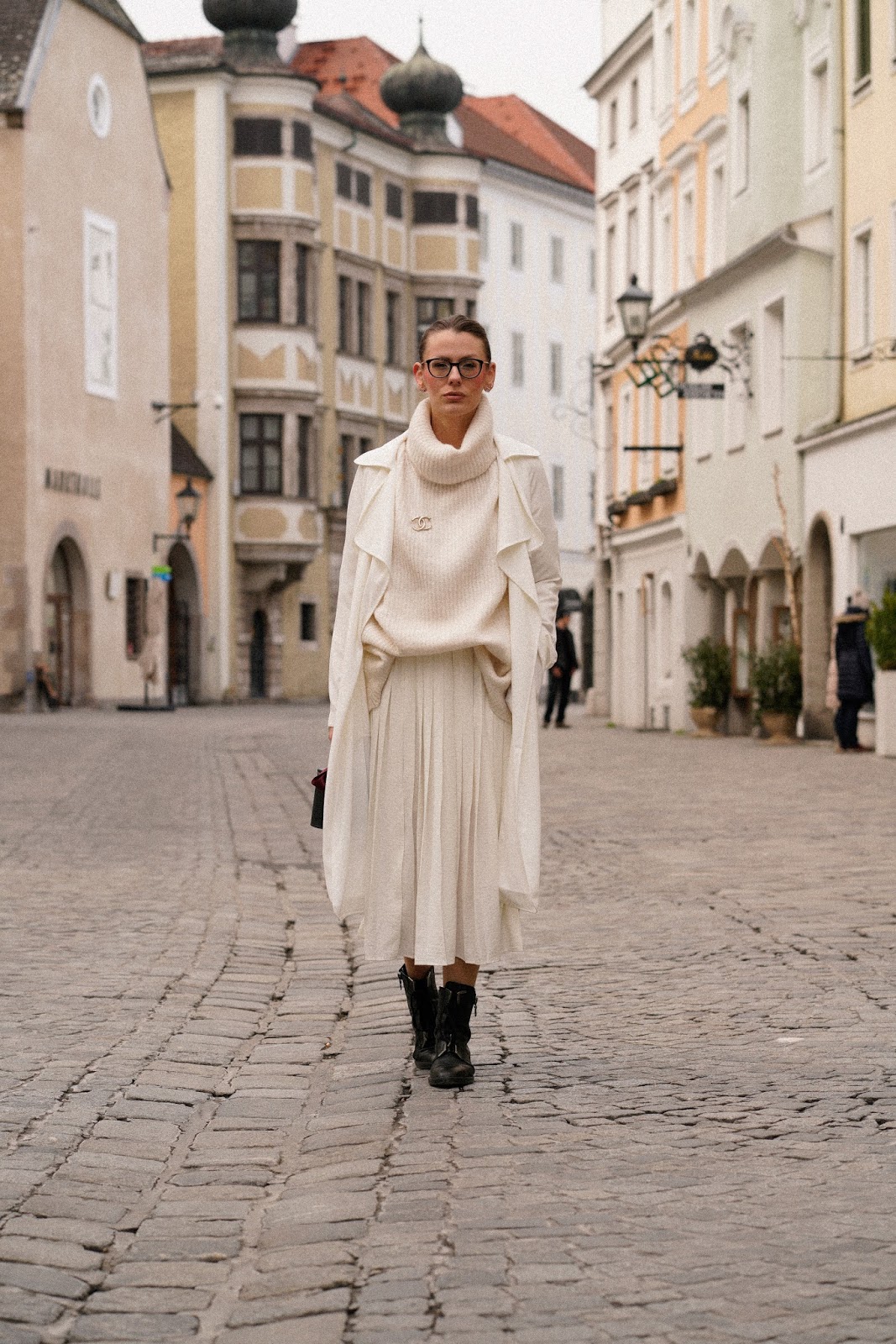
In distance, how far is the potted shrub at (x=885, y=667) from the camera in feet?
81.2

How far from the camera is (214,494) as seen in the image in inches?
2335

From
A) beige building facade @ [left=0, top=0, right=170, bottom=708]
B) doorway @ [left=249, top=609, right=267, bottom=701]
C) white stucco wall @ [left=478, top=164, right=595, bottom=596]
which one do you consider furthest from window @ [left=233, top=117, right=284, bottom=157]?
white stucco wall @ [left=478, top=164, right=595, bottom=596]

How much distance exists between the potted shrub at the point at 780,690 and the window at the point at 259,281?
33178mm

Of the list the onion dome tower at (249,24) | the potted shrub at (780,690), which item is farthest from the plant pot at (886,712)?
the onion dome tower at (249,24)

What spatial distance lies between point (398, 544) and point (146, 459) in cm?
4835

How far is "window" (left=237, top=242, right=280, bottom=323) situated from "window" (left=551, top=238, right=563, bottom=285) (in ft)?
70.6

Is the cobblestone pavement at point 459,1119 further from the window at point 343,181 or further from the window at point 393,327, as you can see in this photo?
the window at point 393,327

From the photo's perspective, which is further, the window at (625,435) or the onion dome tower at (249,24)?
the onion dome tower at (249,24)

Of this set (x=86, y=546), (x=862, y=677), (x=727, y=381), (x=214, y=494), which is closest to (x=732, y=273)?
(x=727, y=381)

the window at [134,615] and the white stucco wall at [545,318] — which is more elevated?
the white stucco wall at [545,318]

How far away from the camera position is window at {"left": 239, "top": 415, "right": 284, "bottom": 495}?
2387 inches

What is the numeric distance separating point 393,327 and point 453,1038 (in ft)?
205

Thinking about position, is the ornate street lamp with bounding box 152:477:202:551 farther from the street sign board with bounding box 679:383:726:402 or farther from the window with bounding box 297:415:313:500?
the street sign board with bounding box 679:383:726:402

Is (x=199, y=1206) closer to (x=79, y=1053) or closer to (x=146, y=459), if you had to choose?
(x=79, y=1053)
